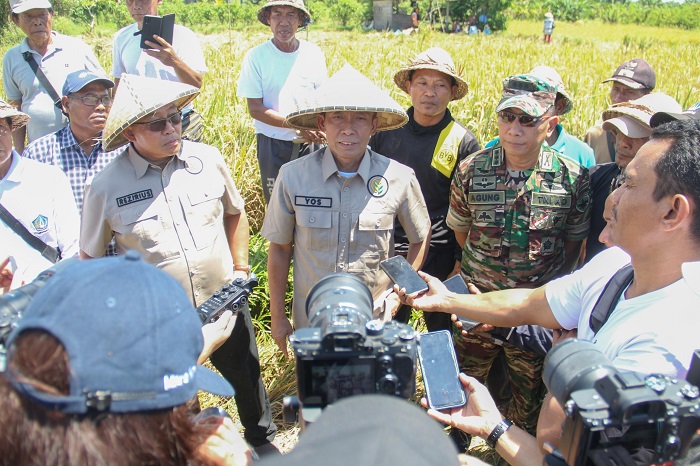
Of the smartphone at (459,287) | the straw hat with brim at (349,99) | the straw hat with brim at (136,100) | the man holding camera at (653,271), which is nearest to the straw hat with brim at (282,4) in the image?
the straw hat with brim at (349,99)

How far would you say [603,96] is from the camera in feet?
21.6

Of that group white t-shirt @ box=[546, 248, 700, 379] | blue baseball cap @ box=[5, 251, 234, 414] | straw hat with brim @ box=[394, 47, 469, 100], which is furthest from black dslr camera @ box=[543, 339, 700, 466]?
straw hat with brim @ box=[394, 47, 469, 100]

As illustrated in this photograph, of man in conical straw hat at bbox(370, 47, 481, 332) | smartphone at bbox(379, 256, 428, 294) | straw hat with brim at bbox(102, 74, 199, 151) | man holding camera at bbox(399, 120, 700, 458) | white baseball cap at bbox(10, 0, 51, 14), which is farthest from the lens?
white baseball cap at bbox(10, 0, 51, 14)

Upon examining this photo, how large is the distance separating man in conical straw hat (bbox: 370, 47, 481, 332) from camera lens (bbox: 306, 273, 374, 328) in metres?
1.55

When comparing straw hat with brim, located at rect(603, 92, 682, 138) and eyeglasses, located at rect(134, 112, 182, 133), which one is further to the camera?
straw hat with brim, located at rect(603, 92, 682, 138)

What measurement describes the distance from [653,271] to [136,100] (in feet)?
7.22

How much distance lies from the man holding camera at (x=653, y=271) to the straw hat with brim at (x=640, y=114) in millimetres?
1148

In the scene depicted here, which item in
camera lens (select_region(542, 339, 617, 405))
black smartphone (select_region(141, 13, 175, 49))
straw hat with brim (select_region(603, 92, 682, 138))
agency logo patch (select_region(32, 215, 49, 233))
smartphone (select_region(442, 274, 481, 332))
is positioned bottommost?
smartphone (select_region(442, 274, 481, 332))

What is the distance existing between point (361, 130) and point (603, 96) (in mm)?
5091

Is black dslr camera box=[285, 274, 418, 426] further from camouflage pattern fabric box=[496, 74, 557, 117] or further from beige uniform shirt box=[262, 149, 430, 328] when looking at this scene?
camouflage pattern fabric box=[496, 74, 557, 117]

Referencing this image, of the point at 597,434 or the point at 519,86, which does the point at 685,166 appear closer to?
the point at 597,434

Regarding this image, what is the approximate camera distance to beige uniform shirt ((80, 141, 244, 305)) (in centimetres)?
251

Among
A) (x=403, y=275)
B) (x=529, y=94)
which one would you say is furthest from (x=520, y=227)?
(x=403, y=275)

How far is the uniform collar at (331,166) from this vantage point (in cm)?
266
